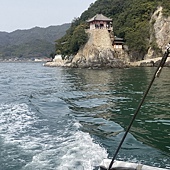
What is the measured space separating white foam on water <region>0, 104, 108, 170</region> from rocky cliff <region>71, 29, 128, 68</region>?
50.1 m

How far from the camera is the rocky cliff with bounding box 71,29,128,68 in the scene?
61.1m

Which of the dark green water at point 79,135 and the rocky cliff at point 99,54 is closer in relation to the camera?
the dark green water at point 79,135

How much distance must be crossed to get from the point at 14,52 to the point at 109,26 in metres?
134

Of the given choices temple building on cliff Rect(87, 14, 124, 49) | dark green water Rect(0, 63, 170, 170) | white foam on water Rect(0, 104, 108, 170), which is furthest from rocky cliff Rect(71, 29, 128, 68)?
white foam on water Rect(0, 104, 108, 170)

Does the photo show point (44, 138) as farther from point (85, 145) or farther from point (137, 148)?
point (137, 148)

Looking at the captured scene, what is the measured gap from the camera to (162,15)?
2416 inches

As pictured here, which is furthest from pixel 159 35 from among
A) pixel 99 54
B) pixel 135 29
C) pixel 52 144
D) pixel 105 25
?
pixel 52 144

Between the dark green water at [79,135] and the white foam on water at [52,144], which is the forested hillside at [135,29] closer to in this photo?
the dark green water at [79,135]

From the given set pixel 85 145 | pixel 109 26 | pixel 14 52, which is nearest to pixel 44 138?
pixel 85 145

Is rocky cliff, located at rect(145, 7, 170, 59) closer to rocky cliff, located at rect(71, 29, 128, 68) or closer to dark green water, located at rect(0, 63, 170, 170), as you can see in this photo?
rocky cliff, located at rect(71, 29, 128, 68)

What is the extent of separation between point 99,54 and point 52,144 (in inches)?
2164

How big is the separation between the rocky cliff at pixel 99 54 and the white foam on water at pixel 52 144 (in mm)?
50091

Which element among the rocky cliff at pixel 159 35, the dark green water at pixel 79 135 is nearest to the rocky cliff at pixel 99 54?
the rocky cliff at pixel 159 35

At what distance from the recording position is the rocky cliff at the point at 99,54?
6112 cm
